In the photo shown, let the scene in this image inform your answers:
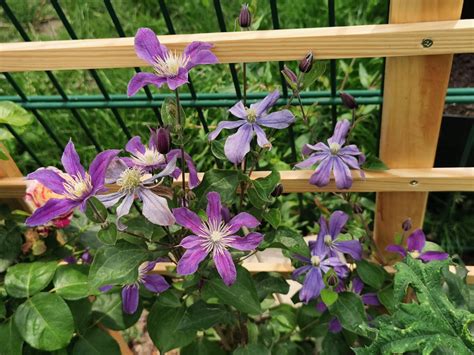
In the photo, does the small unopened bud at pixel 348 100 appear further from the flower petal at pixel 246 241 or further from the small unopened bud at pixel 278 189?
the flower petal at pixel 246 241

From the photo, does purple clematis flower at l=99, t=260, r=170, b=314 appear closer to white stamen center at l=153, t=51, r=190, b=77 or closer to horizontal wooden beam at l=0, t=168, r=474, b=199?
horizontal wooden beam at l=0, t=168, r=474, b=199

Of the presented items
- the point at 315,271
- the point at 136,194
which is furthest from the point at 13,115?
the point at 315,271

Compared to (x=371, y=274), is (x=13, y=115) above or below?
above

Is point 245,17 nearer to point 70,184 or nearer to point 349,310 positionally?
point 70,184

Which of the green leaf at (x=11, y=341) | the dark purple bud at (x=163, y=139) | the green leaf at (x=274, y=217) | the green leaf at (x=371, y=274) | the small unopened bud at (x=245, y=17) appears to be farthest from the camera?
the green leaf at (x=371, y=274)

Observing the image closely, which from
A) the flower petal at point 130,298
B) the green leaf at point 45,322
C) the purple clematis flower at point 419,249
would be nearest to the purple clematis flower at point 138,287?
the flower petal at point 130,298

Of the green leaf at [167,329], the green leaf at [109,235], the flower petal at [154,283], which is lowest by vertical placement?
the green leaf at [167,329]

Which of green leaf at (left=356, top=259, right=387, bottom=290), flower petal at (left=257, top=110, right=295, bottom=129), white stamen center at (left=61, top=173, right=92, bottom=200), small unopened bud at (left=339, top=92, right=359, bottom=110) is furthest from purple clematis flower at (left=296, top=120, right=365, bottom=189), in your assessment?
white stamen center at (left=61, top=173, right=92, bottom=200)

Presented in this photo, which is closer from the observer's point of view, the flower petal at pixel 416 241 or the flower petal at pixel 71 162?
the flower petal at pixel 71 162
